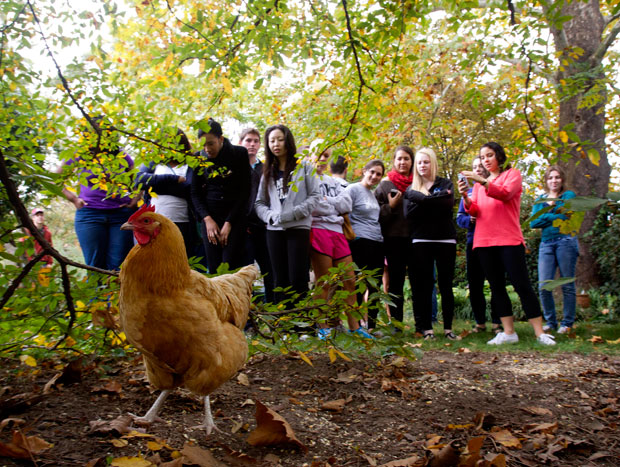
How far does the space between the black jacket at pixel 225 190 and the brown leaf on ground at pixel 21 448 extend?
10.2 ft

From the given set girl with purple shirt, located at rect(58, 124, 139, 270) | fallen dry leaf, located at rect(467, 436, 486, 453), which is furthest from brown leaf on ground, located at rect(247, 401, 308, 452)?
girl with purple shirt, located at rect(58, 124, 139, 270)

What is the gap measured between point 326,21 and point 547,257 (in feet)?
14.6

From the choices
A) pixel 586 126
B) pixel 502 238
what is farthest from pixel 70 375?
pixel 586 126

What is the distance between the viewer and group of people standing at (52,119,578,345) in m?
4.61

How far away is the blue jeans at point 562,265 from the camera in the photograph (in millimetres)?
5668

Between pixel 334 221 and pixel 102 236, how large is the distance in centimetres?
270

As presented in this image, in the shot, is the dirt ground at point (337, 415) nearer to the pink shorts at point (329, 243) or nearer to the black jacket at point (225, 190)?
the pink shorts at point (329, 243)

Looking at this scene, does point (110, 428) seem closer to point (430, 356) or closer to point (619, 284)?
point (430, 356)

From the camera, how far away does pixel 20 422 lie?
2.02 metres

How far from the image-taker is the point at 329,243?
4816 millimetres

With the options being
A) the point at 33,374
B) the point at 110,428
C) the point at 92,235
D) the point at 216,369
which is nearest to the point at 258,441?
the point at 216,369

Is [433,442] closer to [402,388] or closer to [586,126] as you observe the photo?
[402,388]

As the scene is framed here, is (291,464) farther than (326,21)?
No

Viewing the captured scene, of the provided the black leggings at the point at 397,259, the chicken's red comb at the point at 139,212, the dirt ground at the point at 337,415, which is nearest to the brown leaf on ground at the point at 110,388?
the dirt ground at the point at 337,415
